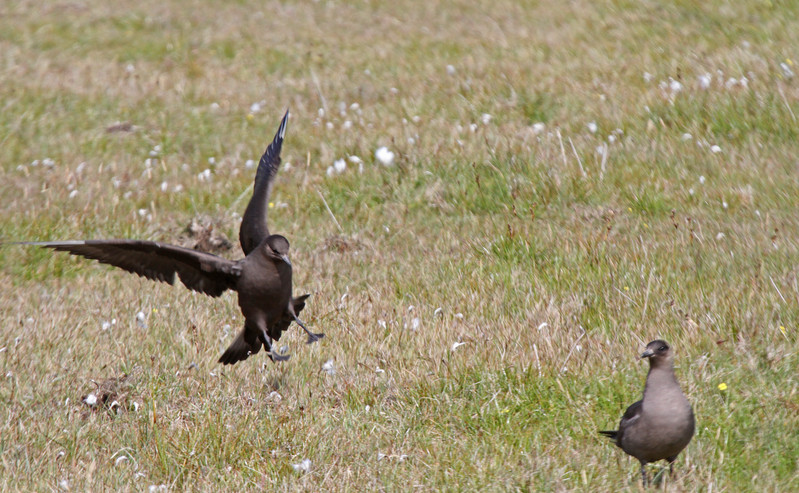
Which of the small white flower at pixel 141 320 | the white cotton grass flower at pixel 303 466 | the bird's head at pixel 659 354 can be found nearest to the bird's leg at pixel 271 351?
the small white flower at pixel 141 320

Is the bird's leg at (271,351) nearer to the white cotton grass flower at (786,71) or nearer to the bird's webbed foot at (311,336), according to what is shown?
the bird's webbed foot at (311,336)

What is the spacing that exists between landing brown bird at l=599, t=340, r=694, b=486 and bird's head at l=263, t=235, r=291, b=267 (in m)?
2.20

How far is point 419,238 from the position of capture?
683cm

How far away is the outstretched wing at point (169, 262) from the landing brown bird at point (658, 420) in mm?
2612

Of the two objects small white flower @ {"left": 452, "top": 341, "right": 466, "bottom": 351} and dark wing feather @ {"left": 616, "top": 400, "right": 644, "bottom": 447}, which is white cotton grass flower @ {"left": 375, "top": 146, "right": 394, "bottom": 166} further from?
dark wing feather @ {"left": 616, "top": 400, "right": 644, "bottom": 447}

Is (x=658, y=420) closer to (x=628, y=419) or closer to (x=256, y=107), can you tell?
(x=628, y=419)

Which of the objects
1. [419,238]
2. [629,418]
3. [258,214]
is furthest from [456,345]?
[419,238]

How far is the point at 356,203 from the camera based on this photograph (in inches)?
300

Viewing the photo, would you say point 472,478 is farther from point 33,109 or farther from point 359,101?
point 33,109

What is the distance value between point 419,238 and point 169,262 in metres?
2.01

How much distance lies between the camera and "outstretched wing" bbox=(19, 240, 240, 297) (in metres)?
5.14

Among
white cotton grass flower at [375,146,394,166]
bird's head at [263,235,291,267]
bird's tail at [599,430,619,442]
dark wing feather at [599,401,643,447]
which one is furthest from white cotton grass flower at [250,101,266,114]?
dark wing feather at [599,401,643,447]

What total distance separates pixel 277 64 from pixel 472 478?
7768 mm

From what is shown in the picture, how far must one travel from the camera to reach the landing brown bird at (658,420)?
359cm
